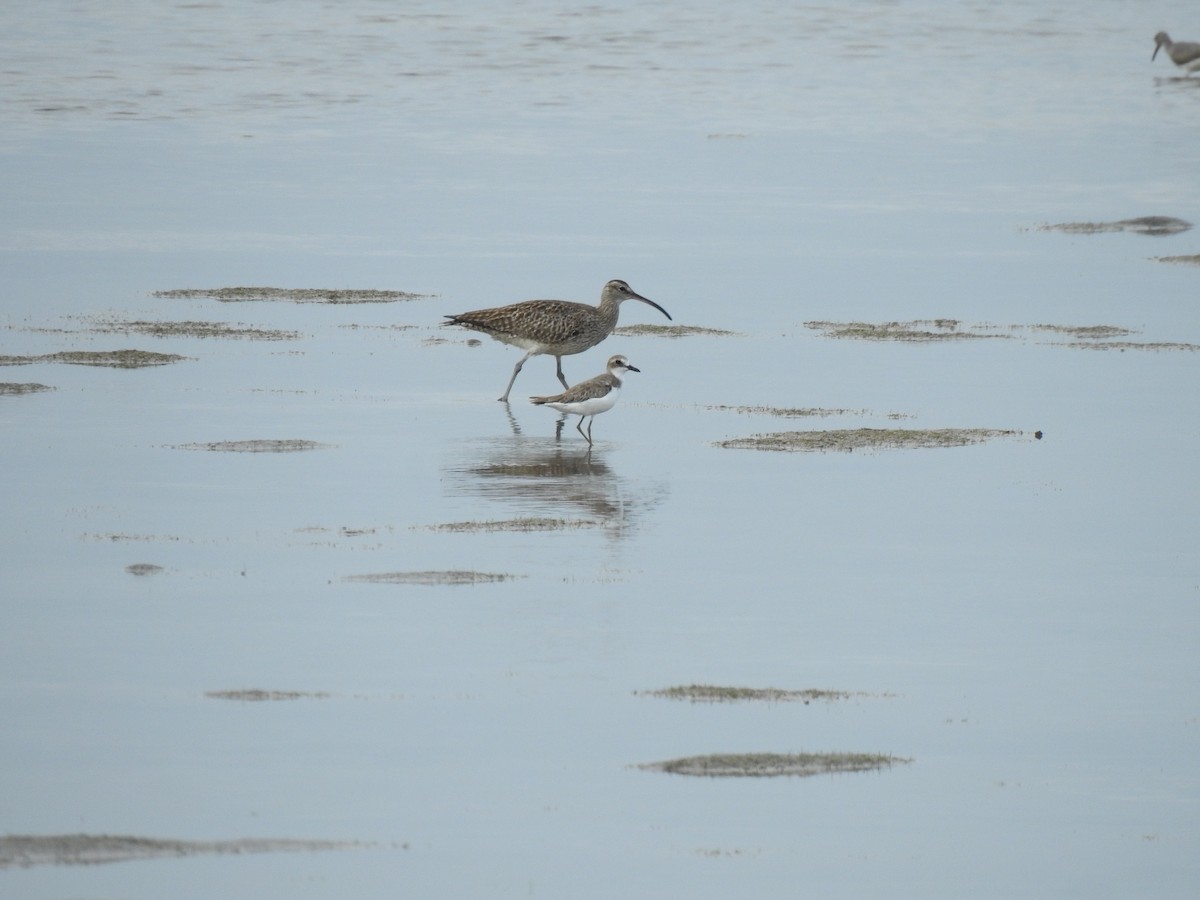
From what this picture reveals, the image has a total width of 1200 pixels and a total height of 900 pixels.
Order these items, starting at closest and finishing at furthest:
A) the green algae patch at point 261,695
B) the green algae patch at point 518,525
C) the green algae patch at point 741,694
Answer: the green algae patch at point 261,695, the green algae patch at point 741,694, the green algae patch at point 518,525

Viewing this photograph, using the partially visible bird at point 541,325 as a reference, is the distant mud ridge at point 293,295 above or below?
below

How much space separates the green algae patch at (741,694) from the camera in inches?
450

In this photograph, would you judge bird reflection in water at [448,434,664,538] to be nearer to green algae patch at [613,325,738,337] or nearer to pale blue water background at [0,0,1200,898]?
pale blue water background at [0,0,1200,898]

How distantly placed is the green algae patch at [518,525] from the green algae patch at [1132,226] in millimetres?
18938

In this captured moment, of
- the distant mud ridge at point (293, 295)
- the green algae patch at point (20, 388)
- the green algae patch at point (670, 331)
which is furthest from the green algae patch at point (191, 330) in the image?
the green algae patch at point (670, 331)

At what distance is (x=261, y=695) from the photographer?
11.3 metres

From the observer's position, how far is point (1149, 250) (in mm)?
31094

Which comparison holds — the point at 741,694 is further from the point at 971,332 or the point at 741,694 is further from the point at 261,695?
the point at 971,332

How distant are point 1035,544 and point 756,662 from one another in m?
3.71

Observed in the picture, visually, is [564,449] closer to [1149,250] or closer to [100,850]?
[100,850]

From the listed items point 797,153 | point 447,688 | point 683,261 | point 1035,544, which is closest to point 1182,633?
point 1035,544

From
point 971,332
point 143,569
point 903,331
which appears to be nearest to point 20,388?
point 143,569

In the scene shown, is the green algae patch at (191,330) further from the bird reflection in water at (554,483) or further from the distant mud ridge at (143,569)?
the distant mud ridge at (143,569)

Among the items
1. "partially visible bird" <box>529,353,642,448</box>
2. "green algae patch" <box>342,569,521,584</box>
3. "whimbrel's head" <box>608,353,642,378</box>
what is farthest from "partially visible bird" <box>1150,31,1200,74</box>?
"green algae patch" <box>342,569,521,584</box>
